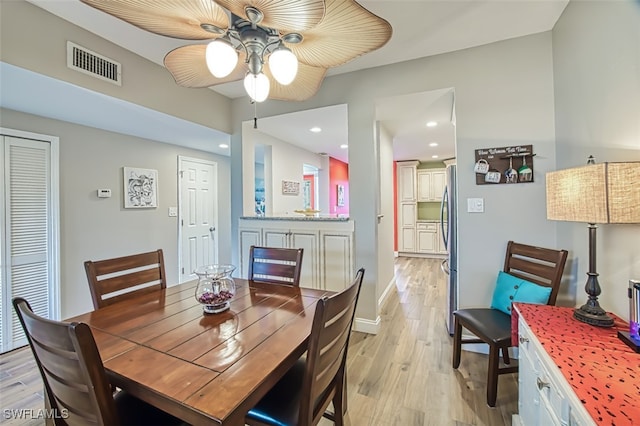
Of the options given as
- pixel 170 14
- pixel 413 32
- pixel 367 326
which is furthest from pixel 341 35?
pixel 367 326

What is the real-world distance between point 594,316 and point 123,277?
8.34 feet

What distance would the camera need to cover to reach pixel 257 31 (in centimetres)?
136

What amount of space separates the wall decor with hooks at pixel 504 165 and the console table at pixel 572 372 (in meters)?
1.13

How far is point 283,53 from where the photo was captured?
133 centimetres

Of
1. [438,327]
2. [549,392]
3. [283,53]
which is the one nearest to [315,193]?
[438,327]

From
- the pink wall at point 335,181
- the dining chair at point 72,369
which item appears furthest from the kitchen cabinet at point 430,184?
the dining chair at point 72,369

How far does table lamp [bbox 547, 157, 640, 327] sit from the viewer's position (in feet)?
3.44

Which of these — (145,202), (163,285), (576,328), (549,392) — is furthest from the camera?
(145,202)

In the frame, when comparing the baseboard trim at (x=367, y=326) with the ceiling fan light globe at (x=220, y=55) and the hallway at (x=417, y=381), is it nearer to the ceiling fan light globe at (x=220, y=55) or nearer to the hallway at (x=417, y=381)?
the hallway at (x=417, y=381)

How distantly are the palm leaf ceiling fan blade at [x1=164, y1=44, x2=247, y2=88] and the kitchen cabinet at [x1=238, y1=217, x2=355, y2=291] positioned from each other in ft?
5.48

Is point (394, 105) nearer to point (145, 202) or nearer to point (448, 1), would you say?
point (448, 1)

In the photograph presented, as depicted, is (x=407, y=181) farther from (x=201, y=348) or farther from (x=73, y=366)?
(x=73, y=366)

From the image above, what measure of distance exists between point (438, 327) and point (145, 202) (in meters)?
4.00

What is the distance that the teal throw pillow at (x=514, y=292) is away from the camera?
1809 mm
